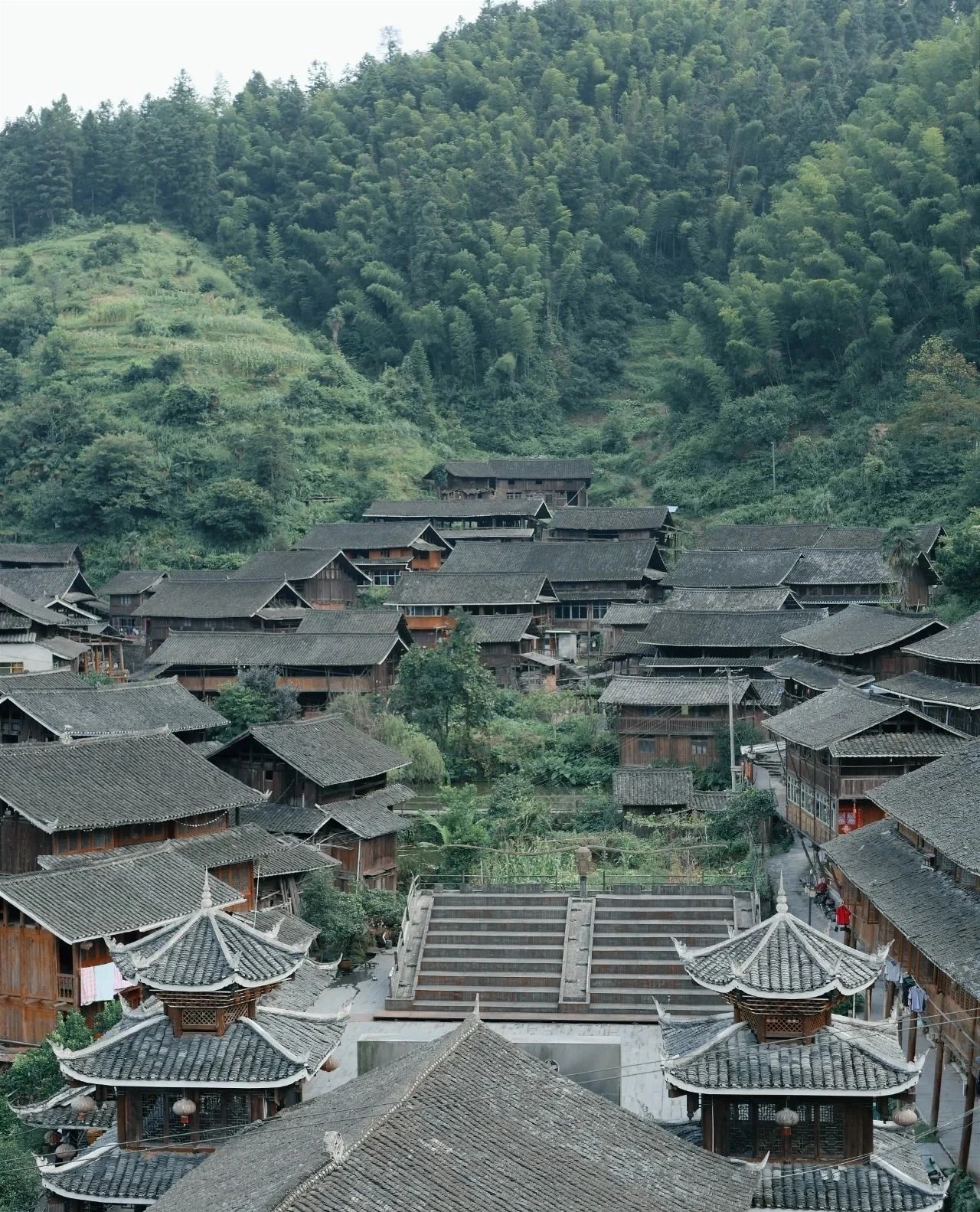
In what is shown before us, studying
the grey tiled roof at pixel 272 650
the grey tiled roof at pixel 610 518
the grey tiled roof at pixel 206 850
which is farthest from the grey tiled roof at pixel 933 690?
the grey tiled roof at pixel 610 518

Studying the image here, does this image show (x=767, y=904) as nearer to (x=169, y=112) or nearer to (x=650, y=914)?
(x=650, y=914)

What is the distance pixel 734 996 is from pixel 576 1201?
331 centimetres

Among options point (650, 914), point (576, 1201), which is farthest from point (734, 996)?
point (650, 914)

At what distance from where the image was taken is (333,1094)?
14.9m

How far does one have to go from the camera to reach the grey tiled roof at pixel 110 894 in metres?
21.9

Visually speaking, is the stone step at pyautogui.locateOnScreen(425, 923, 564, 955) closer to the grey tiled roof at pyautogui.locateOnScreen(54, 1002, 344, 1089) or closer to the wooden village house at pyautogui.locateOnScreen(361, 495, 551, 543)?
the grey tiled roof at pyautogui.locateOnScreen(54, 1002, 344, 1089)

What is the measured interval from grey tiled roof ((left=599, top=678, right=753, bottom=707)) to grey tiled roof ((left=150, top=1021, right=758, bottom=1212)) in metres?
25.3

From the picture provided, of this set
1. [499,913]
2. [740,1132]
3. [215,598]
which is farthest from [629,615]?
[740,1132]

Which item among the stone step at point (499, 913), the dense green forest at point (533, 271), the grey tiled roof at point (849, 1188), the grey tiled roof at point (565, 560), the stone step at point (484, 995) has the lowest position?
the stone step at point (484, 995)

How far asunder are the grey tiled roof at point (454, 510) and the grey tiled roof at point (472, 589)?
416 inches

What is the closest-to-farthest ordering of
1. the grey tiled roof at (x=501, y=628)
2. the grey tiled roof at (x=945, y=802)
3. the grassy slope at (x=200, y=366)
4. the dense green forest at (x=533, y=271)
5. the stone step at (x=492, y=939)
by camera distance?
1. the grey tiled roof at (x=945, y=802)
2. the stone step at (x=492, y=939)
3. the grey tiled roof at (x=501, y=628)
4. the dense green forest at (x=533, y=271)
5. the grassy slope at (x=200, y=366)

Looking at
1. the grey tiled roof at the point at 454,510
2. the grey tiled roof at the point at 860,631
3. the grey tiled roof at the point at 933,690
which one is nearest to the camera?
the grey tiled roof at the point at 933,690

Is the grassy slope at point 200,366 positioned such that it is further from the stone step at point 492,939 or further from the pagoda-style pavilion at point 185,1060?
the pagoda-style pavilion at point 185,1060

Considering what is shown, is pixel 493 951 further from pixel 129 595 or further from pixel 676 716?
pixel 129 595
